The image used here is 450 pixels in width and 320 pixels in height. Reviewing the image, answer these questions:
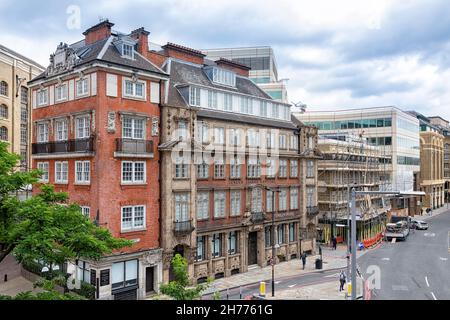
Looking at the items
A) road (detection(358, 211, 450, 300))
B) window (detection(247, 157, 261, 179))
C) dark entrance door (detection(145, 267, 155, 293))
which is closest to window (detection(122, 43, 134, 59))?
window (detection(247, 157, 261, 179))

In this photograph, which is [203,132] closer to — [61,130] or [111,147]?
[111,147]

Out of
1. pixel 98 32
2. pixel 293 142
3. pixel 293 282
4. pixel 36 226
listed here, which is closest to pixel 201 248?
pixel 293 282

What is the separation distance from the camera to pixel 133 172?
31922 mm

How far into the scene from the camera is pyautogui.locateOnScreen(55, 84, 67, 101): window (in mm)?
34000

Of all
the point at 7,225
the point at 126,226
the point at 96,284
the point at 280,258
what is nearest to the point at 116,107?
the point at 126,226

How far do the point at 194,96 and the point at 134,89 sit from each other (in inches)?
262

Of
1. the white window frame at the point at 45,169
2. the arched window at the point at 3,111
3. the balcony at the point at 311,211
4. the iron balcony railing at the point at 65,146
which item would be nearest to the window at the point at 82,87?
the iron balcony railing at the point at 65,146

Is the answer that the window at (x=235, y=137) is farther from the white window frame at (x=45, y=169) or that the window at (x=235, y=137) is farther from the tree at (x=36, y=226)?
the tree at (x=36, y=226)

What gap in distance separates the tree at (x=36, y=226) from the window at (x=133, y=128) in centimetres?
1374

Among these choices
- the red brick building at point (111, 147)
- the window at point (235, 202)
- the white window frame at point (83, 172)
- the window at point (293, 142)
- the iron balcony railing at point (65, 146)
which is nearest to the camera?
the red brick building at point (111, 147)

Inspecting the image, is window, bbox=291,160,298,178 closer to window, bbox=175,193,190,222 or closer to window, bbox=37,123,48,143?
window, bbox=175,193,190,222

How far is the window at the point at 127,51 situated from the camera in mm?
32972

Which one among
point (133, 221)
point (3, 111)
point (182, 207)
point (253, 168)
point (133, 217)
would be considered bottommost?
point (133, 221)

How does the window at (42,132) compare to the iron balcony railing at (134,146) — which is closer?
the iron balcony railing at (134,146)
